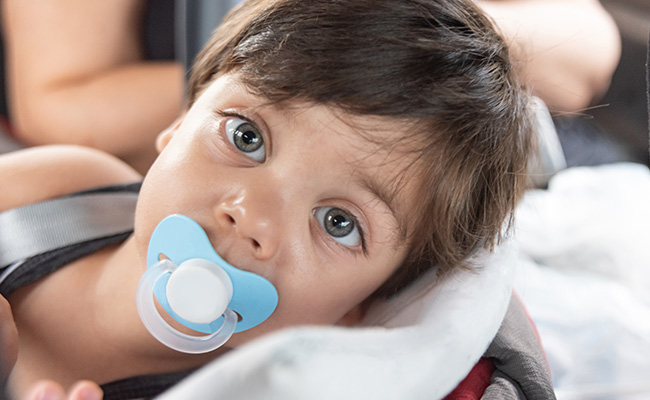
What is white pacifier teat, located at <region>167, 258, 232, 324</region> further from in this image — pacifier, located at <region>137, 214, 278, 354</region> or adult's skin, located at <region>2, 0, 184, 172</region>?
adult's skin, located at <region>2, 0, 184, 172</region>

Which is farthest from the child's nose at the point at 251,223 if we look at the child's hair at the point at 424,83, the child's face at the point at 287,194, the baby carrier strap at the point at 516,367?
the baby carrier strap at the point at 516,367

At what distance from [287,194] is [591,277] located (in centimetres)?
57

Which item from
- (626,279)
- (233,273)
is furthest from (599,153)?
(233,273)

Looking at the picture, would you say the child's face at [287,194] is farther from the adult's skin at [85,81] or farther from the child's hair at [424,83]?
the adult's skin at [85,81]

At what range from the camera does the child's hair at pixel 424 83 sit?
590 millimetres

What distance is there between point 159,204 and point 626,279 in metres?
0.69

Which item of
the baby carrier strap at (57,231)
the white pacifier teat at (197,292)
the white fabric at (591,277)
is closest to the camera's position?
the white pacifier teat at (197,292)

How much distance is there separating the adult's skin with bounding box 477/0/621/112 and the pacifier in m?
0.53

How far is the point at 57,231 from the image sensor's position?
0.72 meters

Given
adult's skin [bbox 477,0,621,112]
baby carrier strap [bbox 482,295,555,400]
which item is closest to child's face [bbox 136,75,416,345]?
baby carrier strap [bbox 482,295,555,400]

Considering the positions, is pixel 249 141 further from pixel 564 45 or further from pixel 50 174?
pixel 564 45

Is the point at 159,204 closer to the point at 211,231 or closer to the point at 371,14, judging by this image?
the point at 211,231

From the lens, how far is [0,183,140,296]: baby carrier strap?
686 mm

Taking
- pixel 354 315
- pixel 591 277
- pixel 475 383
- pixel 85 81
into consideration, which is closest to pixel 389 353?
pixel 475 383
